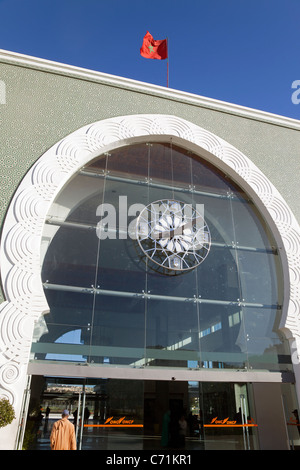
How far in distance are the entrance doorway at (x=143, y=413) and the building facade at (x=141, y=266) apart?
29mm

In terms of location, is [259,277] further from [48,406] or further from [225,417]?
[48,406]

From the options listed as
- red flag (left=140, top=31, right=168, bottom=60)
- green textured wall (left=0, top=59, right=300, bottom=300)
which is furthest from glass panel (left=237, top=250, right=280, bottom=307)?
red flag (left=140, top=31, right=168, bottom=60)

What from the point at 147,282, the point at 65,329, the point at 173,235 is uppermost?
the point at 173,235

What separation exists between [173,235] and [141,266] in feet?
4.28

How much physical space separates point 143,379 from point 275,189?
703 centimetres

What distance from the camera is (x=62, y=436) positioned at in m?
6.52

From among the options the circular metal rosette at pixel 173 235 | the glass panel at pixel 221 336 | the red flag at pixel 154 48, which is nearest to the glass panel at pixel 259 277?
the glass panel at pixel 221 336

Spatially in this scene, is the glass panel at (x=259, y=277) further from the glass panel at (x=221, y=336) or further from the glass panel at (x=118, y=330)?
the glass panel at (x=118, y=330)

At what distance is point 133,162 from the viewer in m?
10.6

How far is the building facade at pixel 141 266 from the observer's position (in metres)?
7.78

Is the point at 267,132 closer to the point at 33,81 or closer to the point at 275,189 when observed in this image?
the point at 275,189

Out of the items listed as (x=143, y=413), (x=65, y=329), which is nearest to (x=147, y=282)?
(x=65, y=329)
